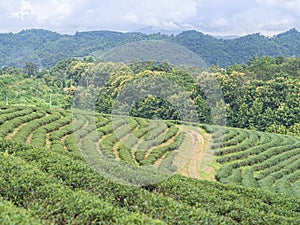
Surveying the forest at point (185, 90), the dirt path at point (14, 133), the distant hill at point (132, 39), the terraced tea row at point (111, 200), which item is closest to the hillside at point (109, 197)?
the terraced tea row at point (111, 200)

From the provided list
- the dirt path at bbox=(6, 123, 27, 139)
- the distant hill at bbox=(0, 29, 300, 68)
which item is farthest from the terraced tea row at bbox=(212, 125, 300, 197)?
the distant hill at bbox=(0, 29, 300, 68)

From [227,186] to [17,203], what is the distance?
6.04 metres

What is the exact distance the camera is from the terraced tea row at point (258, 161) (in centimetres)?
1581

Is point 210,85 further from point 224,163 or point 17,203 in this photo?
point 17,203

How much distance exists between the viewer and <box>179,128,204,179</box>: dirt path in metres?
13.3

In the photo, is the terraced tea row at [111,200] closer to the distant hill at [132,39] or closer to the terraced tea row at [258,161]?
the terraced tea row at [258,161]

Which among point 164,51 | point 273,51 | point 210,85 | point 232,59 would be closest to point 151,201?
point 164,51

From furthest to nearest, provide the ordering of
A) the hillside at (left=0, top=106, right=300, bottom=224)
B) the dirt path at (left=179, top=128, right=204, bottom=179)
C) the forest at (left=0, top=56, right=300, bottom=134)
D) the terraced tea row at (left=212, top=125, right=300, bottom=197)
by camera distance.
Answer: the terraced tea row at (left=212, top=125, right=300, bottom=197)
the dirt path at (left=179, top=128, right=204, bottom=179)
the forest at (left=0, top=56, right=300, bottom=134)
the hillside at (left=0, top=106, right=300, bottom=224)

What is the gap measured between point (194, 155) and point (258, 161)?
635 centimetres

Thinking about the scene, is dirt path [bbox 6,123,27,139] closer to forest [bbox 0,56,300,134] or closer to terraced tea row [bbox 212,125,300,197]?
forest [bbox 0,56,300,134]

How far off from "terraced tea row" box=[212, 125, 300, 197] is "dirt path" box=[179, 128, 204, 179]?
1250 millimetres

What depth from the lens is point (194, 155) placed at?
1382 centimetres

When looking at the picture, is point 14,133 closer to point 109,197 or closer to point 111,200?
point 109,197

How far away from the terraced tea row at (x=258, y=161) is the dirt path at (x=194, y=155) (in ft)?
4.10
